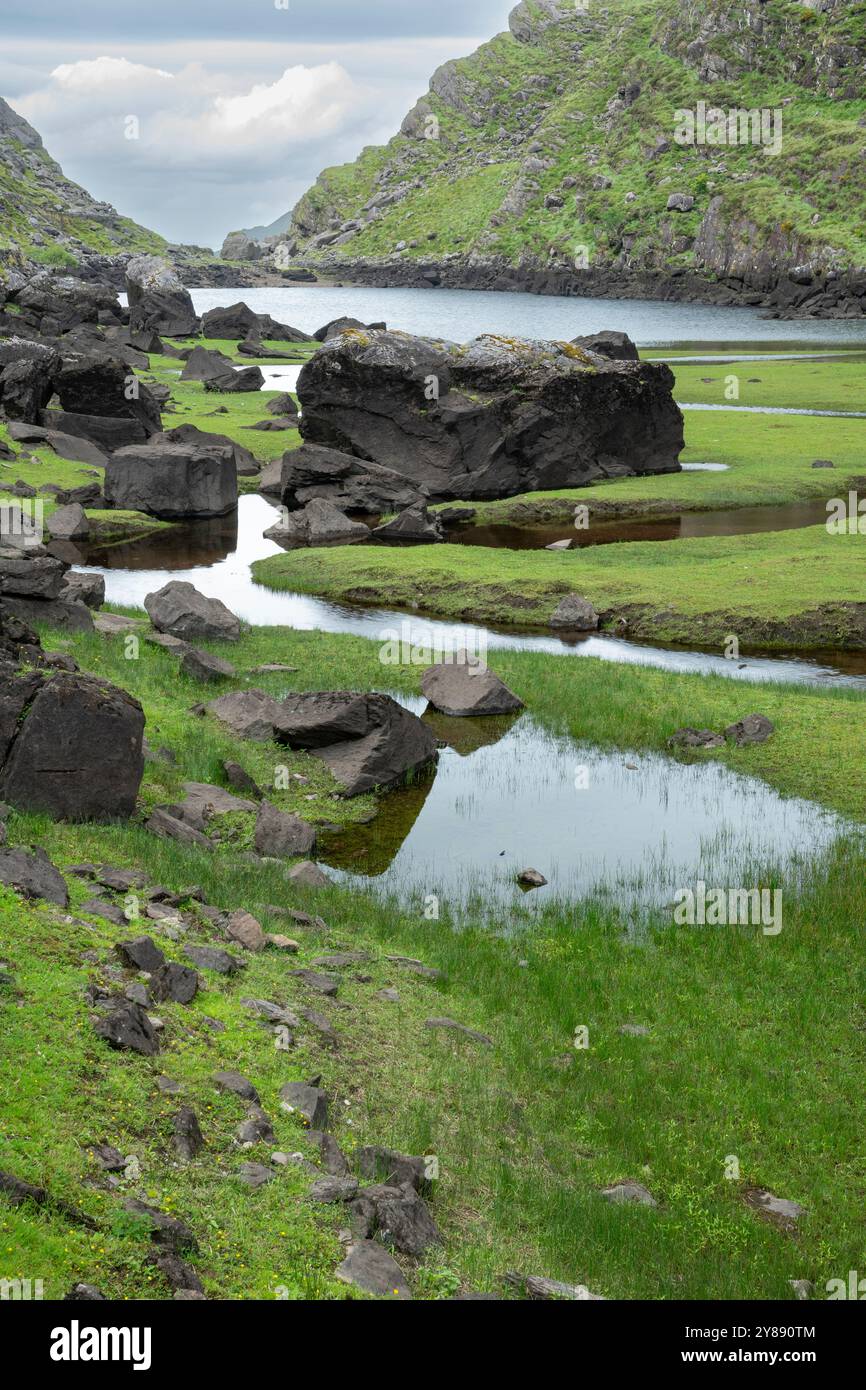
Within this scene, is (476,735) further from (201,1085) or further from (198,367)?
(198,367)

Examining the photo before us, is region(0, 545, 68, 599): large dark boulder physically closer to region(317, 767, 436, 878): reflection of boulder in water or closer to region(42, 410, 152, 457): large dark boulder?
region(317, 767, 436, 878): reflection of boulder in water

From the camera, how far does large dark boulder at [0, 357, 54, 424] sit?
6469 cm

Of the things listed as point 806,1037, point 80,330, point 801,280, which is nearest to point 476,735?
point 806,1037

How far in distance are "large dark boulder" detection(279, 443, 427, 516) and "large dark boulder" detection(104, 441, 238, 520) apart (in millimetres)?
3829

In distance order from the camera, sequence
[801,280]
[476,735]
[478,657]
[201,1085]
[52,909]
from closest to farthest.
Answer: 1. [201,1085]
2. [52,909]
3. [476,735]
4. [478,657]
5. [801,280]

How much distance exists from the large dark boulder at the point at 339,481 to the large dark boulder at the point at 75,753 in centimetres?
4012

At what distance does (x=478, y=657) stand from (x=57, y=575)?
11290 millimetres

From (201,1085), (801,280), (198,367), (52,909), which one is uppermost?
(801,280)

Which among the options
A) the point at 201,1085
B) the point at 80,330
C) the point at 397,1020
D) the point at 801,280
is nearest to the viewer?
the point at 201,1085

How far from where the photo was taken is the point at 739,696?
3116 cm

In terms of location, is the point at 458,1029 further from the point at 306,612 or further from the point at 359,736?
the point at 306,612

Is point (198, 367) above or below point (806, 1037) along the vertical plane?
above

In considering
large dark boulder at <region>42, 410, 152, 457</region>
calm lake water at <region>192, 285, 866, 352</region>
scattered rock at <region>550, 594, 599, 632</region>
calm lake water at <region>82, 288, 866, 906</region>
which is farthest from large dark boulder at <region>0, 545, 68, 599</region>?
calm lake water at <region>192, 285, 866, 352</region>

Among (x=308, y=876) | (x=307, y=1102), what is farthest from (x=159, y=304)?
(x=307, y=1102)
